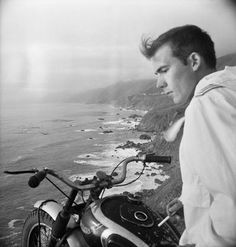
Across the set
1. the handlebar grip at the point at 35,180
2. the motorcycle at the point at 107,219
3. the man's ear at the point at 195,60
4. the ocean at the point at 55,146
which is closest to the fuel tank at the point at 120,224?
the motorcycle at the point at 107,219

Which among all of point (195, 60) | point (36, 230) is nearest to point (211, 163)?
point (195, 60)

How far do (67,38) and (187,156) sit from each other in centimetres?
189

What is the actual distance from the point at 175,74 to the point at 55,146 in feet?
5.02

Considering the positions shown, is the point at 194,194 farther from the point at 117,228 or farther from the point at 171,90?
the point at 117,228

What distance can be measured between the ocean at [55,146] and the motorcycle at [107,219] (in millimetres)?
811

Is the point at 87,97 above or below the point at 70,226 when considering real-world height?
above

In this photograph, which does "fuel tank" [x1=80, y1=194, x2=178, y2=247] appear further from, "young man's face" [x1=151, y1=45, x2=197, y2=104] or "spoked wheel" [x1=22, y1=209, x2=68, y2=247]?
"young man's face" [x1=151, y1=45, x2=197, y2=104]

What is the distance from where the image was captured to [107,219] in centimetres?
144

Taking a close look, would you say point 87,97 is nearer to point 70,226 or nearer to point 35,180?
point 70,226

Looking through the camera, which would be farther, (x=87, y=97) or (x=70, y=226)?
(x=87, y=97)

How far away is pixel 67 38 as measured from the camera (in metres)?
2.54

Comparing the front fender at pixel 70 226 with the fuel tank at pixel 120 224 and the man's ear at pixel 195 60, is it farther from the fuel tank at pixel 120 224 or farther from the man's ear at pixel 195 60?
the man's ear at pixel 195 60

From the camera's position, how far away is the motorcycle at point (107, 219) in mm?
1402

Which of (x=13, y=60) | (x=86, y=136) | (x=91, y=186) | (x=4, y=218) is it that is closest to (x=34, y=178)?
(x=91, y=186)
